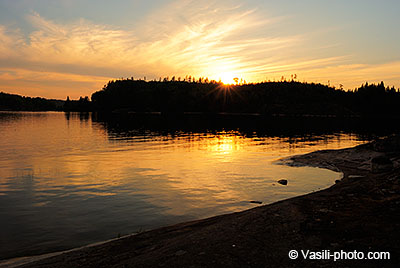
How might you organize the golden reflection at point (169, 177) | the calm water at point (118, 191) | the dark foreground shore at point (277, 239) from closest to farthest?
the dark foreground shore at point (277, 239) < the calm water at point (118, 191) < the golden reflection at point (169, 177)

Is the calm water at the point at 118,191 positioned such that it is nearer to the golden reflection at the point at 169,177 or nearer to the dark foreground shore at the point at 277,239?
the golden reflection at the point at 169,177

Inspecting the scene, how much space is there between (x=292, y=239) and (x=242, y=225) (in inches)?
91.5

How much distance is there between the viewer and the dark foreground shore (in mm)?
9258

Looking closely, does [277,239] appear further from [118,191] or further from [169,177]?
[169,177]

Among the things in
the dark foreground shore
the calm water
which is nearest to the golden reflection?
the calm water

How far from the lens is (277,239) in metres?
10.7

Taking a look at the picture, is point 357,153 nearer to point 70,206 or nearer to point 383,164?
point 383,164

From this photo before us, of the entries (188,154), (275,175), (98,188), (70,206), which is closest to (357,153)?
(275,175)

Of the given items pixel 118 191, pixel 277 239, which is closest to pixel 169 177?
pixel 118 191

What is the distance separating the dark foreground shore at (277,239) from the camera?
926 centimetres

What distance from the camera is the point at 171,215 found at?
1878 cm

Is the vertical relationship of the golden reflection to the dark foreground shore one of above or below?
below

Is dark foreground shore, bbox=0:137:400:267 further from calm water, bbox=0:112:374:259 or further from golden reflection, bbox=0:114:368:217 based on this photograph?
golden reflection, bbox=0:114:368:217

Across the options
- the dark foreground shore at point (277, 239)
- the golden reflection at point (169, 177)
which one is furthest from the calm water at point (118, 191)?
the dark foreground shore at point (277, 239)
